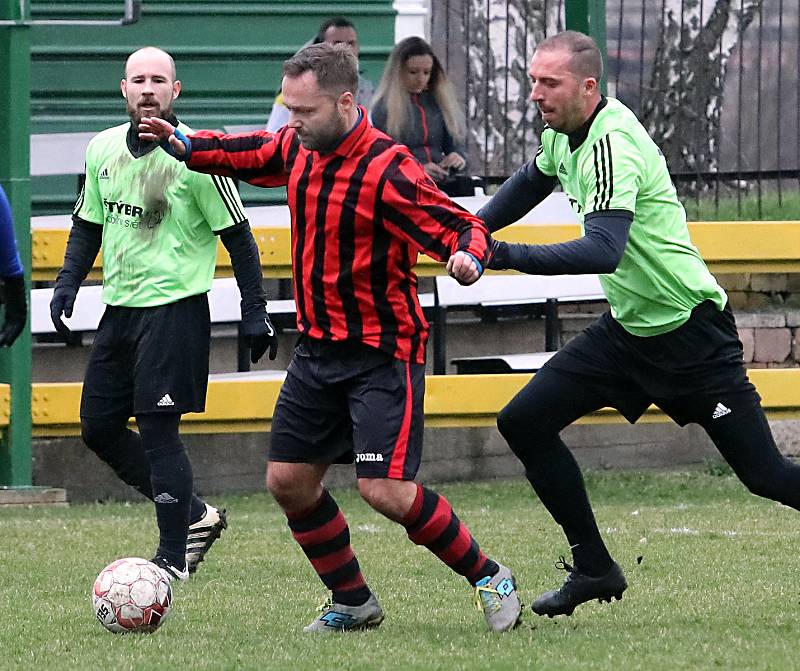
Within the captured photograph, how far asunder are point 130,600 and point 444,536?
1.04 metres

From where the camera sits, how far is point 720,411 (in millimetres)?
6066

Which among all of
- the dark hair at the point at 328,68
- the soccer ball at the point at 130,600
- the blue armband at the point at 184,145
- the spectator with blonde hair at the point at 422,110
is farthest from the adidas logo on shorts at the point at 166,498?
the spectator with blonde hair at the point at 422,110

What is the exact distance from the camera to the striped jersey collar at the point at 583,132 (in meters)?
5.93

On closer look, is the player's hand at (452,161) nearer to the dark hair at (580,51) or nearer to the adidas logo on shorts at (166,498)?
the adidas logo on shorts at (166,498)

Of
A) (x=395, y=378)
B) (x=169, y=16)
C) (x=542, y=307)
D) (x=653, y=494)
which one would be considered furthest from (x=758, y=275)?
(x=395, y=378)

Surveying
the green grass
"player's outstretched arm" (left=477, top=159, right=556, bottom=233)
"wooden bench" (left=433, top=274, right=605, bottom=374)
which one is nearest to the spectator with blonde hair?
"wooden bench" (left=433, top=274, right=605, bottom=374)

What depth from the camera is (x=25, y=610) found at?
20.9ft

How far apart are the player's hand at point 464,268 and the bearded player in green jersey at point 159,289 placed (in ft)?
6.78

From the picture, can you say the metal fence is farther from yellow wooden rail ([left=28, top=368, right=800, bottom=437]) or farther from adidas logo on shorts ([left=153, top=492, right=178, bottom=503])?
adidas logo on shorts ([left=153, top=492, right=178, bottom=503])

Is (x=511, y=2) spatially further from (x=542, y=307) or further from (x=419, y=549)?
(x=419, y=549)

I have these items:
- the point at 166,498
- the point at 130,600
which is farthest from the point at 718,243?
the point at 130,600

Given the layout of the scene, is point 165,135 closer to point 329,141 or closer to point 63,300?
point 329,141

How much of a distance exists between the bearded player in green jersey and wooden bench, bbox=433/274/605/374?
12.3ft

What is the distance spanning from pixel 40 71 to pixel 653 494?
236 inches
